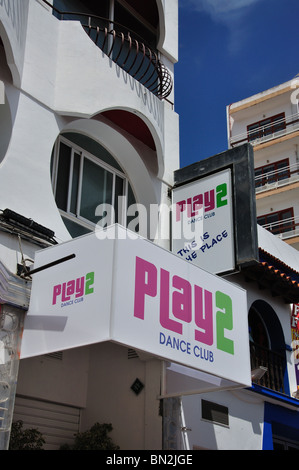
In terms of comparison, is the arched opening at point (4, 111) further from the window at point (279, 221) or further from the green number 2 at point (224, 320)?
the window at point (279, 221)

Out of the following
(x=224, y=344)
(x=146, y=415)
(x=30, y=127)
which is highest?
(x=30, y=127)

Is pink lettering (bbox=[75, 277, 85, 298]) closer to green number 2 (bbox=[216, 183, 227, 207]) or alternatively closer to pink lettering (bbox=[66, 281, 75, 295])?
pink lettering (bbox=[66, 281, 75, 295])

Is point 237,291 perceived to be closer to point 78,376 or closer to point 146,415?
point 146,415

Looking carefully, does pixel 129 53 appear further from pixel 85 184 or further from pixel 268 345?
pixel 268 345

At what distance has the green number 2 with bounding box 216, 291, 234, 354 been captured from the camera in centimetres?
904

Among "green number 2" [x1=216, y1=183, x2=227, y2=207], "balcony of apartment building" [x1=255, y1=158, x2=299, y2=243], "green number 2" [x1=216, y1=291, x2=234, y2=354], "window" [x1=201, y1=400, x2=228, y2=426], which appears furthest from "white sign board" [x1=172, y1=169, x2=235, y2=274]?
"balcony of apartment building" [x1=255, y1=158, x2=299, y2=243]

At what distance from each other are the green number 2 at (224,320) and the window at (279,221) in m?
22.1

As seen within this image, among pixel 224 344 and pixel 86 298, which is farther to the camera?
pixel 224 344

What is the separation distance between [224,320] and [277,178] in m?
25.1

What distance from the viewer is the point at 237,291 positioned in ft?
32.0

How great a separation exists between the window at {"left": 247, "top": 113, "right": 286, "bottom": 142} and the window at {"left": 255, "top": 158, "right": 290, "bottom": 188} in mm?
2017

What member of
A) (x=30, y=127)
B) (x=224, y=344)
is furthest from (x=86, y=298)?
(x=30, y=127)

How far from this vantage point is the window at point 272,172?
33.4 metres
